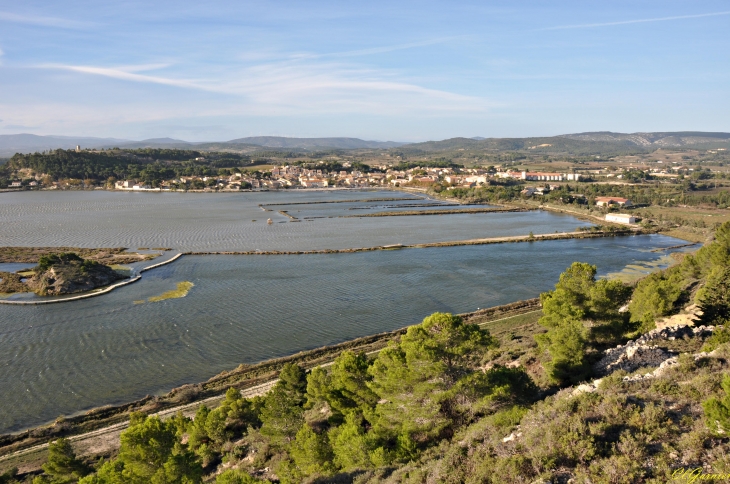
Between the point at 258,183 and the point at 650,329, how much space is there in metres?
79.7

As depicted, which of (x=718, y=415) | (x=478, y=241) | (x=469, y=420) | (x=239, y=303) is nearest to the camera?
(x=718, y=415)

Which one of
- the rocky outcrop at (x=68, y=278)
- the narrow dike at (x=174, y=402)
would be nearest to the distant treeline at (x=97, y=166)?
the rocky outcrop at (x=68, y=278)

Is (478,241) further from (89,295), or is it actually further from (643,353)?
(643,353)

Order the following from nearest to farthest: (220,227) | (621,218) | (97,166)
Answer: (220,227) < (621,218) < (97,166)

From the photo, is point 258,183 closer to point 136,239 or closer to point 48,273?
point 136,239

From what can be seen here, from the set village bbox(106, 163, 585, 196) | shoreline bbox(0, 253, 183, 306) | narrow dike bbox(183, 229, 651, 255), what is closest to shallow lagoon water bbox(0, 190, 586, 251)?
narrow dike bbox(183, 229, 651, 255)

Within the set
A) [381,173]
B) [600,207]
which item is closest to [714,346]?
[600,207]

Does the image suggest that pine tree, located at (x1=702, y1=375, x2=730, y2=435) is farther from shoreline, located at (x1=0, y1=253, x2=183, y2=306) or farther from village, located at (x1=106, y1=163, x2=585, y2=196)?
village, located at (x1=106, y1=163, x2=585, y2=196)

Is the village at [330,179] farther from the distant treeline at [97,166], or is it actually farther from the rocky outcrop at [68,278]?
the rocky outcrop at [68,278]

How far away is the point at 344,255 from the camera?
1174 inches

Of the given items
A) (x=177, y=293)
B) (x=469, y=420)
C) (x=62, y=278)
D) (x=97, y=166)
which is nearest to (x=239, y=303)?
(x=177, y=293)

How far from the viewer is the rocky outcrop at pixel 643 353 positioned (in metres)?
8.59

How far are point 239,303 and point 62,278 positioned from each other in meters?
9.23

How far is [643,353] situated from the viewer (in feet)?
29.0
